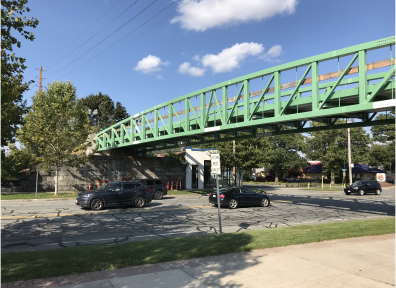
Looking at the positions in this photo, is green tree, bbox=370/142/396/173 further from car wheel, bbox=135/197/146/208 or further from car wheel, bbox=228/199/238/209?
car wheel, bbox=135/197/146/208

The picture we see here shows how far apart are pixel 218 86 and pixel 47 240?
1453cm

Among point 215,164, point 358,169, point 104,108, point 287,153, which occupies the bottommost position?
point 358,169

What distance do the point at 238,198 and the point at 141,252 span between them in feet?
41.7

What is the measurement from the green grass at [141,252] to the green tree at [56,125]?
19074 mm

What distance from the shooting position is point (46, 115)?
82.0 ft

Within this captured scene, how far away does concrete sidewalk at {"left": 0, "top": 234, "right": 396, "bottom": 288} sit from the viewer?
575cm

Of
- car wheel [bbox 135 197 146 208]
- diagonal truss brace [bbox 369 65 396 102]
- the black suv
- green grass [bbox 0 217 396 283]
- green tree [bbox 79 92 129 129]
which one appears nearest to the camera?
green grass [bbox 0 217 396 283]

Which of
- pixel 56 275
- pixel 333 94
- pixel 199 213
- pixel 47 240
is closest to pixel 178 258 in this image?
pixel 56 275

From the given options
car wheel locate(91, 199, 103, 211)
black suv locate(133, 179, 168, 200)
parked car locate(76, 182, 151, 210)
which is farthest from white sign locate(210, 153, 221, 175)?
black suv locate(133, 179, 168, 200)

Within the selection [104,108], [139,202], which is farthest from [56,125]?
[104,108]

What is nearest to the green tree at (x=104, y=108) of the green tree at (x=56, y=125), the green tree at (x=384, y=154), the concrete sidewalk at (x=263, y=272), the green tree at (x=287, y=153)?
the green tree at (x=287, y=153)

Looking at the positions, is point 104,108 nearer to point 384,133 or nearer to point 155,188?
point 155,188

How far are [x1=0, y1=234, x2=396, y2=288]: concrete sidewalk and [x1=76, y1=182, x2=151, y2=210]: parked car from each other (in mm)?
11341

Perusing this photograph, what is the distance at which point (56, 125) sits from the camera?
2588cm
